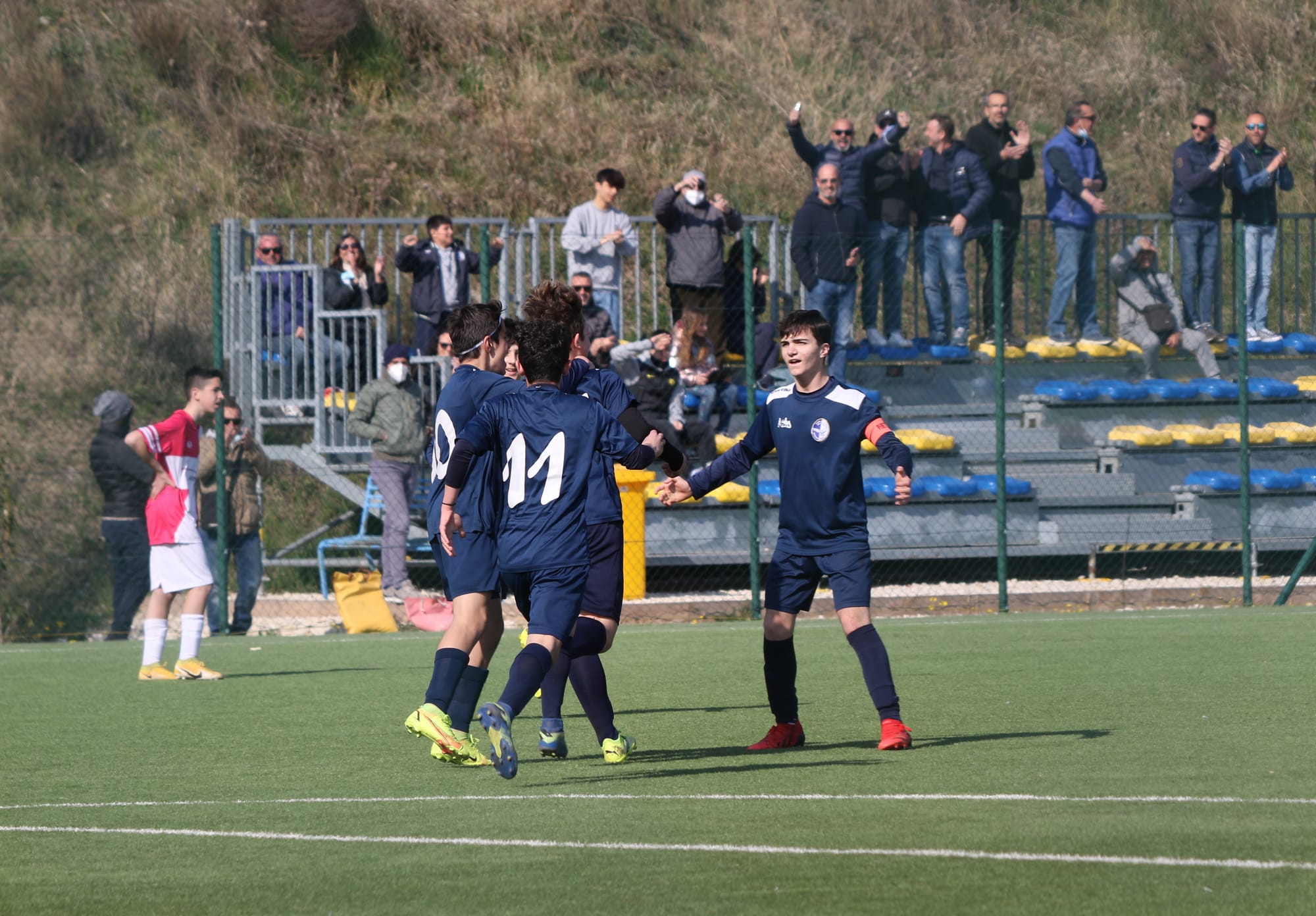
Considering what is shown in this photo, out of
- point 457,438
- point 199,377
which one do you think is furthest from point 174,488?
point 457,438

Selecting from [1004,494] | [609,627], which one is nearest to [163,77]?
[1004,494]

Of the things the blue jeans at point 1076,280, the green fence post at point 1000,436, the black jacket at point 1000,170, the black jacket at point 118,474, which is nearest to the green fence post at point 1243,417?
the green fence post at point 1000,436

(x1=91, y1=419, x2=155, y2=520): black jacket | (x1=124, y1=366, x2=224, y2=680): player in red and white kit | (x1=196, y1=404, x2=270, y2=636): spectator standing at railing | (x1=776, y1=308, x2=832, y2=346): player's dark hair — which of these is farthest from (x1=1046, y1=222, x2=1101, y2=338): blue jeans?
(x1=776, y1=308, x2=832, y2=346): player's dark hair

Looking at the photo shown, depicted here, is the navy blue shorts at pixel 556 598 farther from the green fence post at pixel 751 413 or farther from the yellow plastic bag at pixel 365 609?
the yellow plastic bag at pixel 365 609

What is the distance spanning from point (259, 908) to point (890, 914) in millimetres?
1527

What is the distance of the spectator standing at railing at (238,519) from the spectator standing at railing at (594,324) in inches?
119

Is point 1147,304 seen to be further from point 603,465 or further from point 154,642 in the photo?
point 603,465

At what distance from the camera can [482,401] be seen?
704 cm

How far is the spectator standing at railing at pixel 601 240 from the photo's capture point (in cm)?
1638

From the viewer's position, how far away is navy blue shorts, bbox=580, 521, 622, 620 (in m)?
6.73

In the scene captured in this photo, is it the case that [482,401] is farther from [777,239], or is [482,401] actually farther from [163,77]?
[163,77]

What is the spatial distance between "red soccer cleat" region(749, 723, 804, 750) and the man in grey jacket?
12058 millimetres

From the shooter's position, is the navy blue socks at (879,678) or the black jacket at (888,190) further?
the black jacket at (888,190)

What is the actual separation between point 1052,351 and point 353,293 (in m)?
7.12
